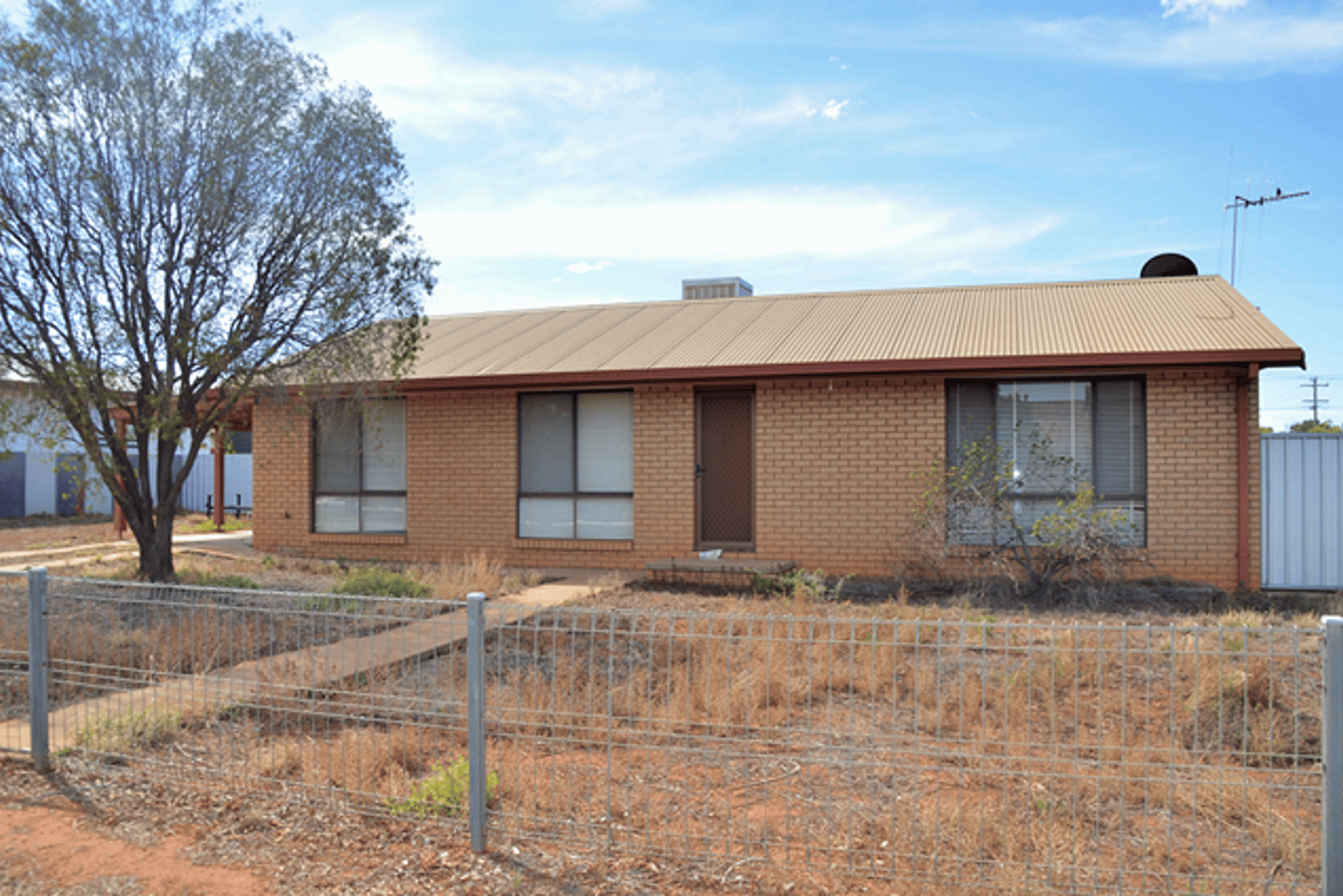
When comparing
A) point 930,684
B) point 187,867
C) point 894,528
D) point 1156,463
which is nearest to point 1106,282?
point 1156,463

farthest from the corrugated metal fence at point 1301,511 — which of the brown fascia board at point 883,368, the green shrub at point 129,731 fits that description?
the green shrub at point 129,731

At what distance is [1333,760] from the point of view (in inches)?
138

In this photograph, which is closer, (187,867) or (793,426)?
(187,867)

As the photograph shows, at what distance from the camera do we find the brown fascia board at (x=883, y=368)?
A: 10.8 m

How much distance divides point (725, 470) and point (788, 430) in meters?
1.05

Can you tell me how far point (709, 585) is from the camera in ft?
38.8

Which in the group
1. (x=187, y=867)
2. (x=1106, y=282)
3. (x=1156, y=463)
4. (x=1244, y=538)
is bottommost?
(x=187, y=867)

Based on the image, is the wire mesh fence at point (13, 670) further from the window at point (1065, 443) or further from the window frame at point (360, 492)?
the window at point (1065, 443)

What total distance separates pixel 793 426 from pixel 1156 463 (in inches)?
165

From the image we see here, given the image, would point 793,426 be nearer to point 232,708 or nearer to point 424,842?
point 232,708

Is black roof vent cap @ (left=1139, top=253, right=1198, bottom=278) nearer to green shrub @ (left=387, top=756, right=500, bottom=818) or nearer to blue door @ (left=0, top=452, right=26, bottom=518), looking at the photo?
green shrub @ (left=387, top=756, right=500, bottom=818)

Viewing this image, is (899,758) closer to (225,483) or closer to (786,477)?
(786,477)

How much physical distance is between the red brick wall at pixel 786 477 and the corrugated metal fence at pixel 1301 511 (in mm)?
438

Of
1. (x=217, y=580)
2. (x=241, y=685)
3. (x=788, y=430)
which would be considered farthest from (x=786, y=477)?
(x=241, y=685)
